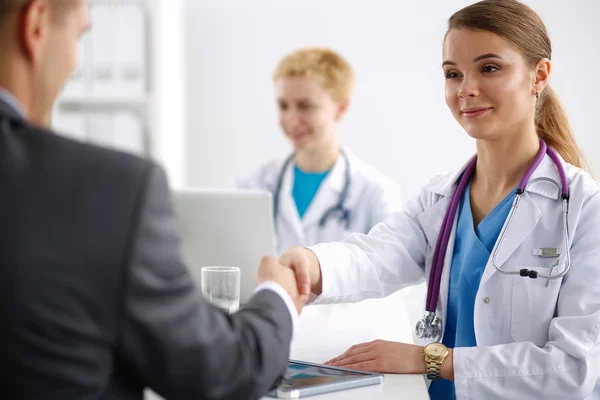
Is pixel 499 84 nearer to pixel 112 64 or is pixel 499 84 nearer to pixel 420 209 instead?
pixel 420 209

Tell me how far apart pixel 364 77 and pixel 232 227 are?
Result: 236 centimetres

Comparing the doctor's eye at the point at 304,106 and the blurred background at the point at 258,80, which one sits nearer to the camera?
the doctor's eye at the point at 304,106

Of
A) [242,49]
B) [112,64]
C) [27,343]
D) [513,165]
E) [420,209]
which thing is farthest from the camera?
[242,49]

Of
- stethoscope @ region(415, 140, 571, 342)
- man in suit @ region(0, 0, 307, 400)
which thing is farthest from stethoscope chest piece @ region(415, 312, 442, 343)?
man in suit @ region(0, 0, 307, 400)

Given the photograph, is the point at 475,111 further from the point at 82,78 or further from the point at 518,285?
the point at 82,78

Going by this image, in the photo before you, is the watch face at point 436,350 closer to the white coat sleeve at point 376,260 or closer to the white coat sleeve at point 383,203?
the white coat sleeve at point 376,260

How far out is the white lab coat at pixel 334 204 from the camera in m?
3.10

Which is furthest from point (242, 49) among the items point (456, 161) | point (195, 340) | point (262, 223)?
point (195, 340)

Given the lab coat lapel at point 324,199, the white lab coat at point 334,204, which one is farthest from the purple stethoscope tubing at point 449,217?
the lab coat lapel at point 324,199

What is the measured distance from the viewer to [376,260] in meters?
1.80

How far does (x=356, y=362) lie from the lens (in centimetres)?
142

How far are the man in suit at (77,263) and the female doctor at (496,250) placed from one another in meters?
0.58

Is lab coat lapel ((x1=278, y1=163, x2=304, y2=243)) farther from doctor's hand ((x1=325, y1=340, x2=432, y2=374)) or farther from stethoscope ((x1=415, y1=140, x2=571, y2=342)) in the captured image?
doctor's hand ((x1=325, y1=340, x2=432, y2=374))

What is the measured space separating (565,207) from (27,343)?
1200mm
